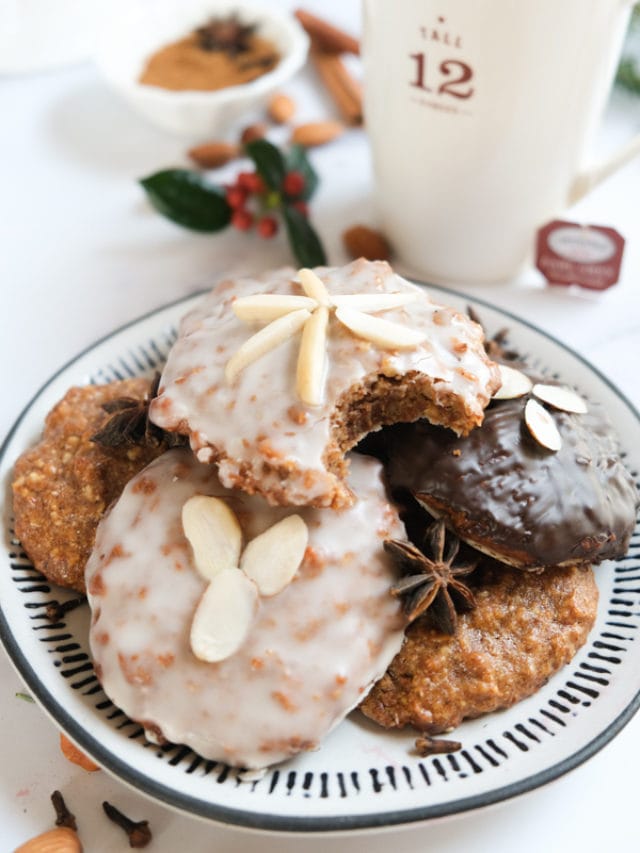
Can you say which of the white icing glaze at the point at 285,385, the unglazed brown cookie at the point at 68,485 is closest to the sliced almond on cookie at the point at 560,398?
the white icing glaze at the point at 285,385

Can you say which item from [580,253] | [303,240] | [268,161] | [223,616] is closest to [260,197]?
[268,161]

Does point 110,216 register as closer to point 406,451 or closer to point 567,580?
point 406,451

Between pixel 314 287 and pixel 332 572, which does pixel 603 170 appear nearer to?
pixel 314 287

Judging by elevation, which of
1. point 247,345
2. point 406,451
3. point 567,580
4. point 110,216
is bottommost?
point 110,216

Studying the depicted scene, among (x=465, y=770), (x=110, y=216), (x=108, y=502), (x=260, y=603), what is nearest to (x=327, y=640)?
(x=260, y=603)

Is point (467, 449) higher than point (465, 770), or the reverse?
point (467, 449)

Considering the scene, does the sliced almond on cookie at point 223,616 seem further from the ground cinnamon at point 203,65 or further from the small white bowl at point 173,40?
the ground cinnamon at point 203,65

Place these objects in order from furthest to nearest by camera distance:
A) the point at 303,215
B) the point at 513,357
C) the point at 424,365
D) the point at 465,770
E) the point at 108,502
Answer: the point at 303,215 < the point at 513,357 < the point at 108,502 < the point at 424,365 < the point at 465,770
